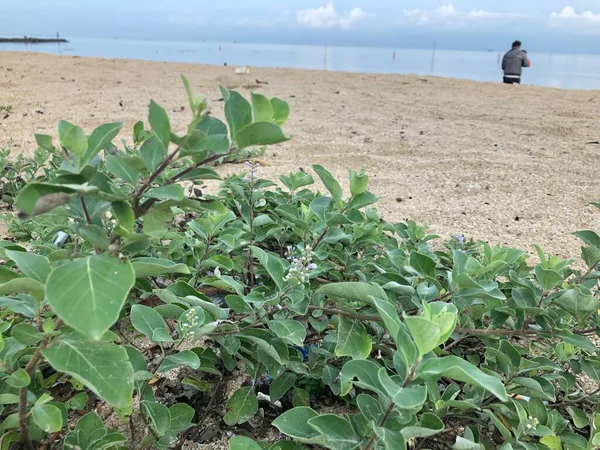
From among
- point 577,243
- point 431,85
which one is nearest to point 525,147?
point 577,243

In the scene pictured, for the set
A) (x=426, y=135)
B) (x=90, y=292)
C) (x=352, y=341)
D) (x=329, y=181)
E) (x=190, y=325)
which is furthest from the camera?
(x=426, y=135)

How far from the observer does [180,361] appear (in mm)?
934

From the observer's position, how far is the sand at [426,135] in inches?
116

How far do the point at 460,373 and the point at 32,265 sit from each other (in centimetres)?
68

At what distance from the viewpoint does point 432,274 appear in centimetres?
121

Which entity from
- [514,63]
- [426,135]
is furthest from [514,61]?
[426,135]

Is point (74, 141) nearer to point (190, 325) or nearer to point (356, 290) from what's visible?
point (190, 325)

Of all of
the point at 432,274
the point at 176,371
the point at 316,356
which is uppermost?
the point at 432,274

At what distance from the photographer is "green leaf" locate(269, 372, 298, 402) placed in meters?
1.15

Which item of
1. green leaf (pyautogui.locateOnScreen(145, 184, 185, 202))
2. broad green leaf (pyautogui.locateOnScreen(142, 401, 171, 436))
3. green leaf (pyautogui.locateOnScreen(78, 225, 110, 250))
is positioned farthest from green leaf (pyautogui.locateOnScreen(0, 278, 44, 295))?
broad green leaf (pyautogui.locateOnScreen(142, 401, 171, 436))

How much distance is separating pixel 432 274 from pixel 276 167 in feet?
8.83

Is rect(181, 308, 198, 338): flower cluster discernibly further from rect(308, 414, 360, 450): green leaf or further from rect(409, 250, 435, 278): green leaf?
rect(409, 250, 435, 278): green leaf

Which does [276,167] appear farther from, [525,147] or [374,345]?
[374,345]

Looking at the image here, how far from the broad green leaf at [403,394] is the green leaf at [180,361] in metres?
0.37
